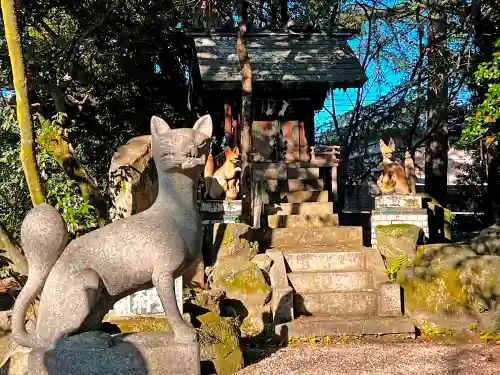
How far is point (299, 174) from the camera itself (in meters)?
13.2

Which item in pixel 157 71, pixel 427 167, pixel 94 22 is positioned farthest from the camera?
pixel 157 71

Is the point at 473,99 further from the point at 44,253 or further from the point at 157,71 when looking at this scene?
the point at 44,253

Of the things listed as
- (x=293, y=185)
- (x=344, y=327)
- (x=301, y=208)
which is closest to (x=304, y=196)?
(x=293, y=185)

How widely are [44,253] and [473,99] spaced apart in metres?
11.9

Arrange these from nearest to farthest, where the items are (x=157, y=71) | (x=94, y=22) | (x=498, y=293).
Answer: (x=498, y=293)
(x=94, y=22)
(x=157, y=71)

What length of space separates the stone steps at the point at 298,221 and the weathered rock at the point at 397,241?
1778 mm

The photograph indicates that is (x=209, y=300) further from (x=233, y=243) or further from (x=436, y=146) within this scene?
(x=436, y=146)

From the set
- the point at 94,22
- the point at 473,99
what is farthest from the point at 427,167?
the point at 94,22

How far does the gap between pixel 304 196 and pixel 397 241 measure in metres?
3.61

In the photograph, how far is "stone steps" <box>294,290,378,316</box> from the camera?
8.15 metres

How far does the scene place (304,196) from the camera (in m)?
12.5

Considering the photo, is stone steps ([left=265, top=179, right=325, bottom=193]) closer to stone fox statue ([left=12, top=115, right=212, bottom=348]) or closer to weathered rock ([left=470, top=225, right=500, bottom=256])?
weathered rock ([left=470, top=225, right=500, bottom=256])

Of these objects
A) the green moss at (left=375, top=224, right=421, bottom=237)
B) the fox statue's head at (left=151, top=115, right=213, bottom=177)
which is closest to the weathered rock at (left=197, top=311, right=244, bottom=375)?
the fox statue's head at (left=151, top=115, right=213, bottom=177)

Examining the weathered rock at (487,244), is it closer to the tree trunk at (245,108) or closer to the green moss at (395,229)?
the green moss at (395,229)
